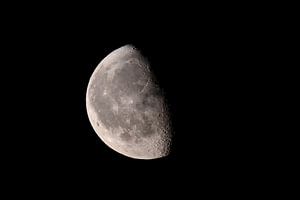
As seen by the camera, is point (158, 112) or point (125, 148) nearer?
point (158, 112)

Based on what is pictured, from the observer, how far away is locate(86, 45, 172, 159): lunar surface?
4.66 meters

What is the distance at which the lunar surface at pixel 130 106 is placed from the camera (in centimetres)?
466

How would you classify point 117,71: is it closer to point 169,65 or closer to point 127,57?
point 127,57

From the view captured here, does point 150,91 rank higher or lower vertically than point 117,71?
lower

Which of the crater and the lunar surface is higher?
the lunar surface

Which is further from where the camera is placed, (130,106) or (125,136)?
(125,136)

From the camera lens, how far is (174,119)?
4754 millimetres

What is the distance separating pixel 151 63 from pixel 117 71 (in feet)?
1.37

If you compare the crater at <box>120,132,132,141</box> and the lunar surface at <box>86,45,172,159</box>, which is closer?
the lunar surface at <box>86,45,172,159</box>

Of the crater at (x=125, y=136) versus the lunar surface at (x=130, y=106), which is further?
the crater at (x=125, y=136)

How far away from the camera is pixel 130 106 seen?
15.2 feet

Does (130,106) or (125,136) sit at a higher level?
(130,106)

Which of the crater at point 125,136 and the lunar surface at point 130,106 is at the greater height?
the lunar surface at point 130,106

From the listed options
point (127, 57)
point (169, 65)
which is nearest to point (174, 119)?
point (169, 65)
